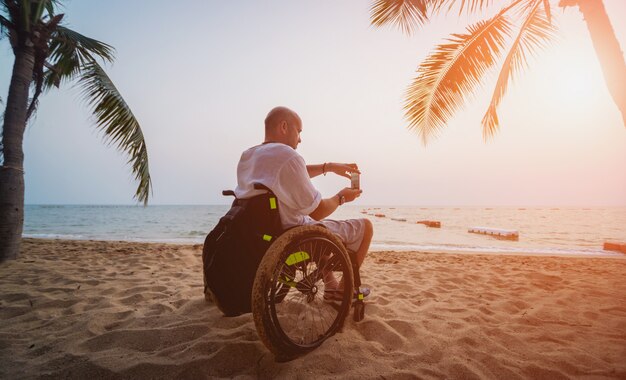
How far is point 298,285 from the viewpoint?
1721 mm

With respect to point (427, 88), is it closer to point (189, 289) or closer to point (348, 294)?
point (348, 294)

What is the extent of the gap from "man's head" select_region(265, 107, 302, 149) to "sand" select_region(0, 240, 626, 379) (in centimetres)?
133

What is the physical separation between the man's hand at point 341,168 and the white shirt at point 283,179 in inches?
26.6

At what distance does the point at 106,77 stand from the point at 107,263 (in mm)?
3282

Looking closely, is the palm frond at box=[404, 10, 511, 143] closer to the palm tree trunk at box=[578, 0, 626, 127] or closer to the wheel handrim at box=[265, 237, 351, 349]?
the palm tree trunk at box=[578, 0, 626, 127]

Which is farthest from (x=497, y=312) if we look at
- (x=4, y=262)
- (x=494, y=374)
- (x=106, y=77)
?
(x=106, y=77)

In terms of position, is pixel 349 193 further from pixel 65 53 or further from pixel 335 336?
pixel 65 53

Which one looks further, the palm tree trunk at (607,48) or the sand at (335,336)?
the palm tree trunk at (607,48)

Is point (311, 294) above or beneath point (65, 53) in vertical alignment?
beneath

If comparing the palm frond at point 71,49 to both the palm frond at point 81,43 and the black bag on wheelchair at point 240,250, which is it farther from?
the black bag on wheelchair at point 240,250

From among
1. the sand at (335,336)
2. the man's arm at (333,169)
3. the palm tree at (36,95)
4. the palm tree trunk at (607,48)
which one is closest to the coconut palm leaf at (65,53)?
the palm tree at (36,95)

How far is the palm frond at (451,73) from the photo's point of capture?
488 cm

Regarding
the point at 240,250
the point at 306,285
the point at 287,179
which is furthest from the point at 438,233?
the point at 240,250

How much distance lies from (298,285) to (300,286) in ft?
Result: 0.08
